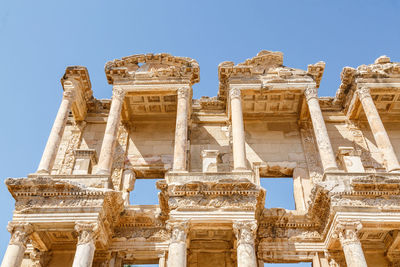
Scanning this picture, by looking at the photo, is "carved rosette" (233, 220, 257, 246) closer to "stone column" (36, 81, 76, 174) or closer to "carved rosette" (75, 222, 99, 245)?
"carved rosette" (75, 222, 99, 245)

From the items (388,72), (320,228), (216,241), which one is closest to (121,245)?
(216,241)

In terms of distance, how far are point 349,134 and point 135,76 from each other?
9.70 metres

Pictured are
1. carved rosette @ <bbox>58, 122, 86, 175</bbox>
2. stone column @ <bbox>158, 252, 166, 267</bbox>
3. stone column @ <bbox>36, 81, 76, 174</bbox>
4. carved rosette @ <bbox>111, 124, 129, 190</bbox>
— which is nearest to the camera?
stone column @ <bbox>158, 252, 166, 267</bbox>

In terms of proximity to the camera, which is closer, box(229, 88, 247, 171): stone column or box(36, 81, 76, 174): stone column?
box(36, 81, 76, 174): stone column

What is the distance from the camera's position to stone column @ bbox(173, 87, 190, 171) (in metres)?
12.8

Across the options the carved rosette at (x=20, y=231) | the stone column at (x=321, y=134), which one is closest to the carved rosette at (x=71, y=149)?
the carved rosette at (x=20, y=231)

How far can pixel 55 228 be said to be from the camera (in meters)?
11.3

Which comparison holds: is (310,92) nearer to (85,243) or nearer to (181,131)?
(181,131)

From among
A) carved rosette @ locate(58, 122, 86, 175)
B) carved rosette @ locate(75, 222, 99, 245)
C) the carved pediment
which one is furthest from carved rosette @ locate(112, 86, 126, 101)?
carved rosette @ locate(75, 222, 99, 245)

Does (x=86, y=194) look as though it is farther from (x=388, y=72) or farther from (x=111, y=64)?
(x=388, y=72)

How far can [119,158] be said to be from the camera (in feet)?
52.0

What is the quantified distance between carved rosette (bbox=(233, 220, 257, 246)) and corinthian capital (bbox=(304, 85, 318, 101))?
6.28 metres

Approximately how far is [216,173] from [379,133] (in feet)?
20.2

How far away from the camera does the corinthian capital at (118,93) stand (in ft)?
49.3
